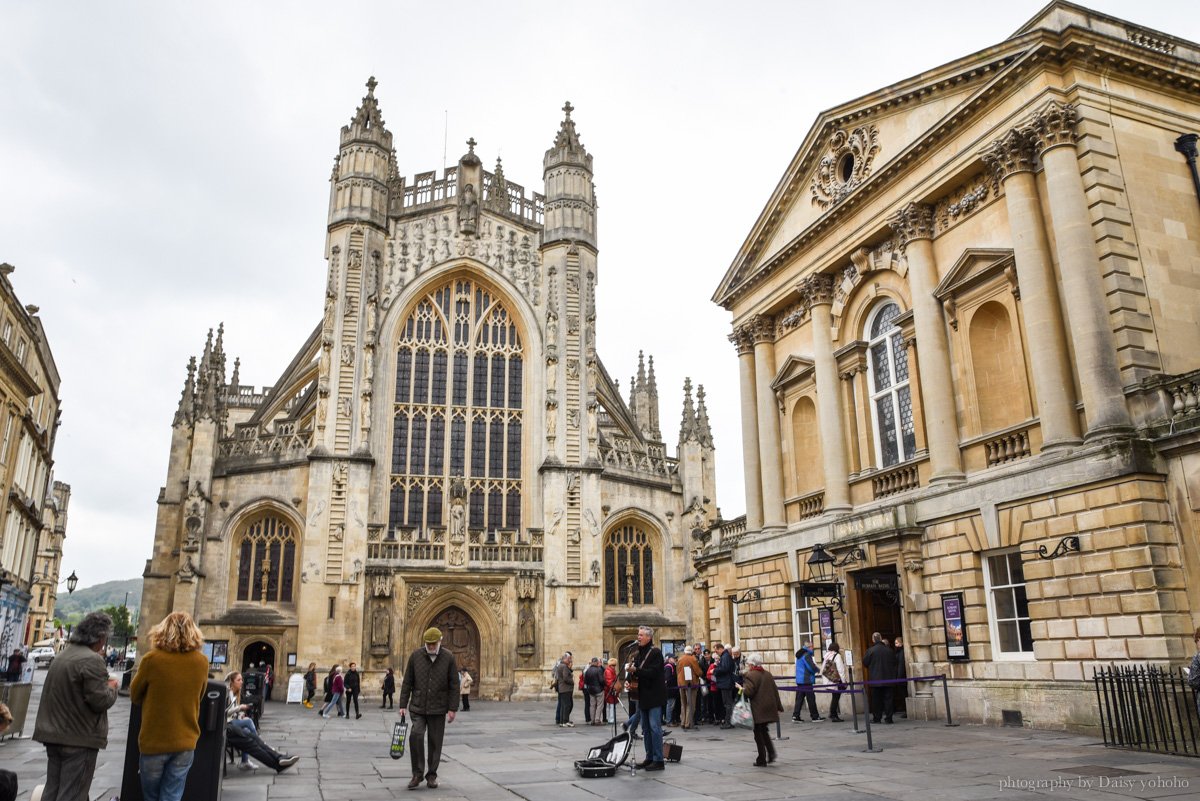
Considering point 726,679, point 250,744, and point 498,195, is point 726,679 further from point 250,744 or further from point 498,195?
point 498,195

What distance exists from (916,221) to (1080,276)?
13.9 feet

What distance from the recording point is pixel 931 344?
1650 centimetres

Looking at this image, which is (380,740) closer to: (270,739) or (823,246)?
(270,739)

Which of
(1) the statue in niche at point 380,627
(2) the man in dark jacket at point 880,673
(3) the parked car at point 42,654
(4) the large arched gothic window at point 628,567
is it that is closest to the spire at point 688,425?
(4) the large arched gothic window at point 628,567

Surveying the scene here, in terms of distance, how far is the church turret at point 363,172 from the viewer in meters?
34.6

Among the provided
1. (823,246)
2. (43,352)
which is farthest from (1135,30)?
(43,352)

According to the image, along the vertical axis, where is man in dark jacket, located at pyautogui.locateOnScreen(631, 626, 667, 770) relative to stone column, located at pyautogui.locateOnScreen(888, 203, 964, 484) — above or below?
below

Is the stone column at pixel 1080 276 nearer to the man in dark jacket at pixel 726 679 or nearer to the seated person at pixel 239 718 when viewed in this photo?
the man in dark jacket at pixel 726 679

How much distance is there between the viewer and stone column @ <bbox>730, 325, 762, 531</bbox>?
22.1 m

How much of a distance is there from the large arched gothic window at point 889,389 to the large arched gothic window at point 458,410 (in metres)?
18.2

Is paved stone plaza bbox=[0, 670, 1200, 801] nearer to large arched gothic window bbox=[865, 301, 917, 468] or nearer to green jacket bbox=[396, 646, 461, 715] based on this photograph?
green jacket bbox=[396, 646, 461, 715]

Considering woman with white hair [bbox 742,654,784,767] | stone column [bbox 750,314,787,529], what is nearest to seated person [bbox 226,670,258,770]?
woman with white hair [bbox 742,654,784,767]

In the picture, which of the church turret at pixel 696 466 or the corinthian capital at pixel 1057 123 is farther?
the church turret at pixel 696 466

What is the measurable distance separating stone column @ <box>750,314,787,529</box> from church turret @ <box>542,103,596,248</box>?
15.4m
